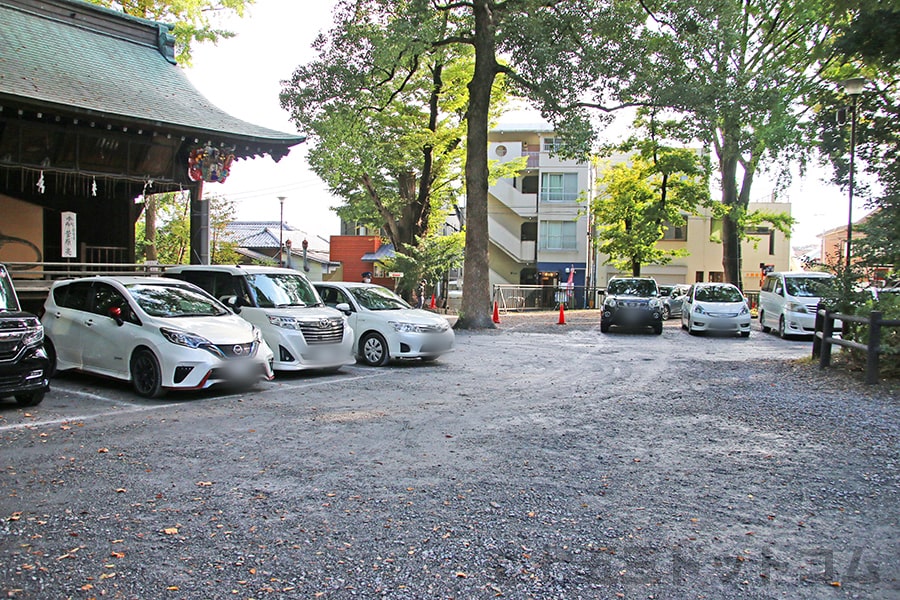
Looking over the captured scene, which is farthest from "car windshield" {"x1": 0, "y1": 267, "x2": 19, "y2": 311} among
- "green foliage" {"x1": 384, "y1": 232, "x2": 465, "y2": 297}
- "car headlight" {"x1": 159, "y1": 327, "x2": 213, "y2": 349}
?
"green foliage" {"x1": 384, "y1": 232, "x2": 465, "y2": 297}

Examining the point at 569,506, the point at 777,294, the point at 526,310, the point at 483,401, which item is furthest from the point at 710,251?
the point at 569,506

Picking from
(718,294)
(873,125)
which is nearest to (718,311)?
(718,294)

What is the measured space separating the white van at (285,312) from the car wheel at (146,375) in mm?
2143

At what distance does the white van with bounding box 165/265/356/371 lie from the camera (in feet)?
34.5

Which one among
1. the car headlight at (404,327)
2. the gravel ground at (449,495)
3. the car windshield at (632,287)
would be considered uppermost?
the car windshield at (632,287)

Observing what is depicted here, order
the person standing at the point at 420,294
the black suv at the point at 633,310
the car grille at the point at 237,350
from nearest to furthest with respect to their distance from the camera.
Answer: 1. the car grille at the point at 237,350
2. the black suv at the point at 633,310
3. the person standing at the point at 420,294

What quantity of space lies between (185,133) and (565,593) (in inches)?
534

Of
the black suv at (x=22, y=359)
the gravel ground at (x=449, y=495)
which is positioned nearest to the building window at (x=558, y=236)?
the gravel ground at (x=449, y=495)

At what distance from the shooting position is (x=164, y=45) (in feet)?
61.5

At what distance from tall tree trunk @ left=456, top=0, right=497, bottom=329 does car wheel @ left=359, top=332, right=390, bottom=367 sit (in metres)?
8.89

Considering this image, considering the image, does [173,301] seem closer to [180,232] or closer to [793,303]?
[793,303]

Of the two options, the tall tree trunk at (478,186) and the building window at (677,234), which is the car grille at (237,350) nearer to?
the tall tree trunk at (478,186)

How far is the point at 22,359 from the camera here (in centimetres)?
749

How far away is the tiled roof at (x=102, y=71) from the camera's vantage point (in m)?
13.1
